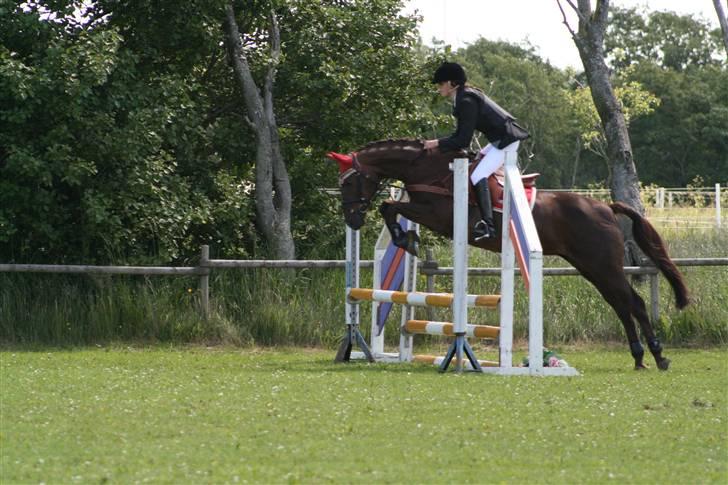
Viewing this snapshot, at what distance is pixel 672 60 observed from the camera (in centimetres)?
8631

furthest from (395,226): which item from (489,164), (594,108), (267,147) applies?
(594,108)

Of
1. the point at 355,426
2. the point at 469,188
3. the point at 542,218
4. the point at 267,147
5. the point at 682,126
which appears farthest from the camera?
the point at 682,126

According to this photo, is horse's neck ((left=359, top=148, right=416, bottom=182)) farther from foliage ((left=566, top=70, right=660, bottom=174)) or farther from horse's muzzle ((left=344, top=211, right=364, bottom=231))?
foliage ((left=566, top=70, right=660, bottom=174))

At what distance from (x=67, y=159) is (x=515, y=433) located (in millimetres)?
9579

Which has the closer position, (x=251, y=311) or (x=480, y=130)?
(x=480, y=130)

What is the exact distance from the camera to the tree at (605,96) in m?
20.0

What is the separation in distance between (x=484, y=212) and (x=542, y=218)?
120 centimetres

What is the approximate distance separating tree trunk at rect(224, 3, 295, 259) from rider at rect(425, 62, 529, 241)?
6.78 m

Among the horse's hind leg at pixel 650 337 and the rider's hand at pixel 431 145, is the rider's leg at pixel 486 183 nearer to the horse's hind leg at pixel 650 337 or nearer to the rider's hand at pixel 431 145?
the rider's hand at pixel 431 145

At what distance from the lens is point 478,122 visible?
1230 centimetres

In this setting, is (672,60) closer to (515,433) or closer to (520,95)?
(520,95)

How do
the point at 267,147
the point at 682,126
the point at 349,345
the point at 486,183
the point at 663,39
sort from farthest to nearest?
1. the point at 663,39
2. the point at 682,126
3. the point at 267,147
4. the point at 349,345
5. the point at 486,183

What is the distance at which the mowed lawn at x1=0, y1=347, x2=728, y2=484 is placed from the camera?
22.7 feet

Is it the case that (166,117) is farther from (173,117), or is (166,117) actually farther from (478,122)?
(478,122)
